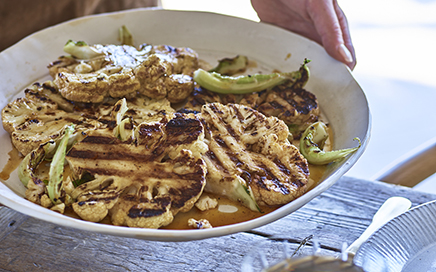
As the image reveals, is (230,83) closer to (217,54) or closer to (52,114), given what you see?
(217,54)

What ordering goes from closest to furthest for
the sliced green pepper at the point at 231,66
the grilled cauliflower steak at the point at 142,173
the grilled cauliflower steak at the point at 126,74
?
the grilled cauliflower steak at the point at 142,173 < the grilled cauliflower steak at the point at 126,74 < the sliced green pepper at the point at 231,66

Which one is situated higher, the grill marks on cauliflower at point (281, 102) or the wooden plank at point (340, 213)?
the grill marks on cauliflower at point (281, 102)

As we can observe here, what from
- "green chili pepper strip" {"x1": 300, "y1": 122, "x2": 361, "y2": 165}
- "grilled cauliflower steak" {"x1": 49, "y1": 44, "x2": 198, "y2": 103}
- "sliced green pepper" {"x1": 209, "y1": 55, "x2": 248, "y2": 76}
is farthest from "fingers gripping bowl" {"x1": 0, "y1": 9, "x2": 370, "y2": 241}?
"grilled cauliflower steak" {"x1": 49, "y1": 44, "x2": 198, "y2": 103}

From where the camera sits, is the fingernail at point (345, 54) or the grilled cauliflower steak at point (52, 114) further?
the fingernail at point (345, 54)

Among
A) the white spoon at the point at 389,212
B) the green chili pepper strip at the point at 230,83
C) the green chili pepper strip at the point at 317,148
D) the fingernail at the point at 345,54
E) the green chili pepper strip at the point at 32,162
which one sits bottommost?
the white spoon at the point at 389,212

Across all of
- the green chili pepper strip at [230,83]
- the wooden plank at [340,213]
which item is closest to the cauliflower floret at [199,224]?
the wooden plank at [340,213]

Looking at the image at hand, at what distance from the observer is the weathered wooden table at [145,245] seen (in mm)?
1557

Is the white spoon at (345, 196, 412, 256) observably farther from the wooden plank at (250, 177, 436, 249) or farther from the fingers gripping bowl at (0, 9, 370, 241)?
the fingers gripping bowl at (0, 9, 370, 241)

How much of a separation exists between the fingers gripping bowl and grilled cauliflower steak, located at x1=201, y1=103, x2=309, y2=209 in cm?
12

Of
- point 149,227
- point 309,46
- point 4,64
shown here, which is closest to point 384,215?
point 149,227

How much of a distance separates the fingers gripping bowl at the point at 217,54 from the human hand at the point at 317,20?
0.08 m

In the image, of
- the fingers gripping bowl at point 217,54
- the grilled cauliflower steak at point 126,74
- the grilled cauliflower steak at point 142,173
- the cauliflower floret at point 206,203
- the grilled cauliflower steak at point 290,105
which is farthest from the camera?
the grilled cauliflower steak at point 290,105

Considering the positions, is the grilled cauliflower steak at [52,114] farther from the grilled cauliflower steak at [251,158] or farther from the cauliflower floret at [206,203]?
the cauliflower floret at [206,203]

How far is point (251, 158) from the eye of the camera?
165 cm
